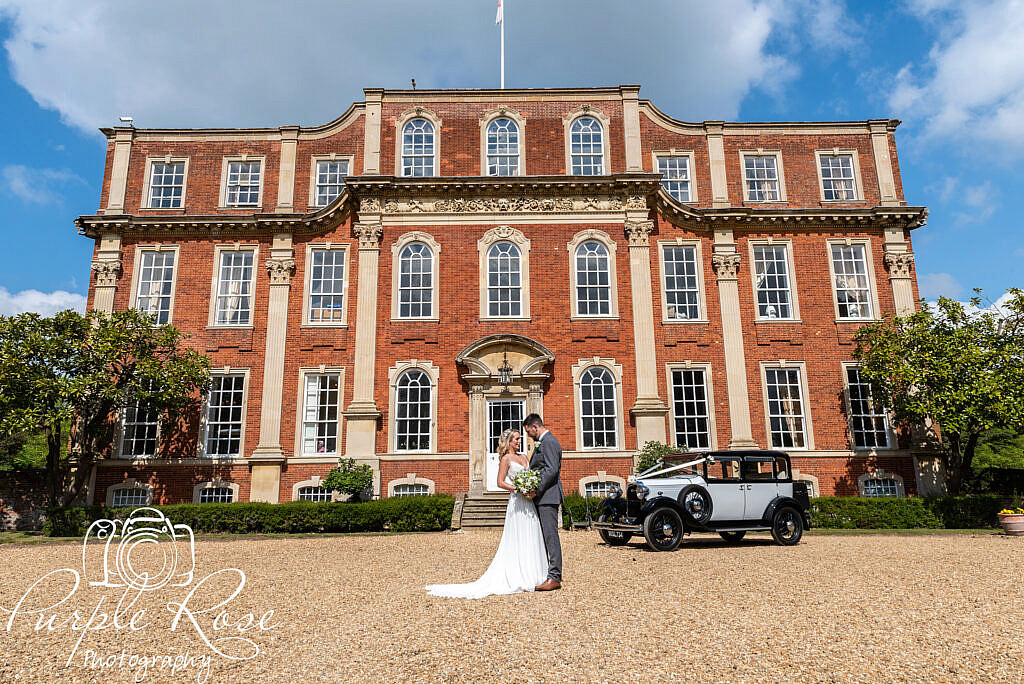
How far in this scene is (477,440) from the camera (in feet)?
65.3

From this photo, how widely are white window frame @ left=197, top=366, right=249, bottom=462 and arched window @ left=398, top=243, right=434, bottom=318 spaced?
219 inches

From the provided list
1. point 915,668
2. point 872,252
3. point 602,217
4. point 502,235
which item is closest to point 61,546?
point 502,235

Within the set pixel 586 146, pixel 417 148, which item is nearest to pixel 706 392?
pixel 586 146

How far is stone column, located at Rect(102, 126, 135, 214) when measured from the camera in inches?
882

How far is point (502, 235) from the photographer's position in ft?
70.4

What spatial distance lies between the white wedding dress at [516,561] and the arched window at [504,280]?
12.8m

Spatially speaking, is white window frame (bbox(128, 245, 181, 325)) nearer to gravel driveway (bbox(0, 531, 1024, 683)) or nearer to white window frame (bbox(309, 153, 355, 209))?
white window frame (bbox(309, 153, 355, 209))

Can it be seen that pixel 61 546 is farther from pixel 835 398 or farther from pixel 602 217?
pixel 835 398

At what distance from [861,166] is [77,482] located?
27879 mm

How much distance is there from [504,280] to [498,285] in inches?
10.5

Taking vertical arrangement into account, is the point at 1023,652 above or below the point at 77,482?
below

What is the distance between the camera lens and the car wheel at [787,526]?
12961 millimetres

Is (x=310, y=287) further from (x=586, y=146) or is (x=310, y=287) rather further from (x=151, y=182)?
(x=586, y=146)

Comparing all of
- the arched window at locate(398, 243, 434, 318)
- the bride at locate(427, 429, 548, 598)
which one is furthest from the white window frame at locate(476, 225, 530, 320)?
the bride at locate(427, 429, 548, 598)
